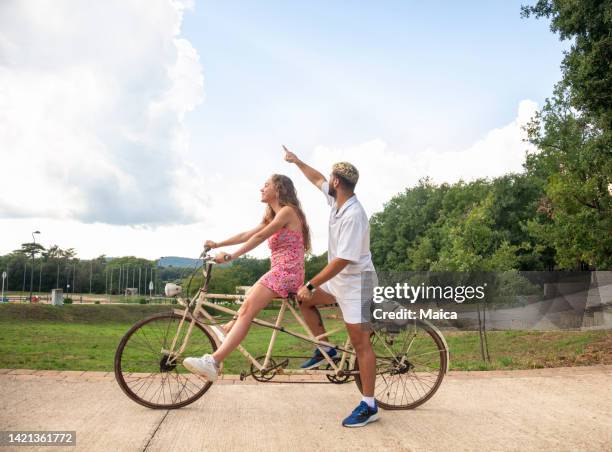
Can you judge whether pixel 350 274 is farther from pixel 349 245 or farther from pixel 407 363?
pixel 407 363

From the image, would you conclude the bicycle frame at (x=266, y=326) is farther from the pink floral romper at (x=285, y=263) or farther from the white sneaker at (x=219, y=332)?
the pink floral romper at (x=285, y=263)

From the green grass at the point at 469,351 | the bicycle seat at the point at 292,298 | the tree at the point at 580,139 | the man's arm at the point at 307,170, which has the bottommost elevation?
the green grass at the point at 469,351

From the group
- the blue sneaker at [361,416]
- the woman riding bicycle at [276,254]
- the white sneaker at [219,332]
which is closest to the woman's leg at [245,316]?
the woman riding bicycle at [276,254]

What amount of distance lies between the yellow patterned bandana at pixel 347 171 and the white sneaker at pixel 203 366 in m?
1.77

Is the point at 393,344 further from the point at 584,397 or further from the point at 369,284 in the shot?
the point at 584,397

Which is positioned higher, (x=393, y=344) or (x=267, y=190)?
(x=267, y=190)

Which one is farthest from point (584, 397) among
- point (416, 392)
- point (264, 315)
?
point (264, 315)

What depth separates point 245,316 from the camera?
5230 mm

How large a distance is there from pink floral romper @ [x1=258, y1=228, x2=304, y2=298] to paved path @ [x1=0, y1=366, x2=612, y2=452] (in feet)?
3.56

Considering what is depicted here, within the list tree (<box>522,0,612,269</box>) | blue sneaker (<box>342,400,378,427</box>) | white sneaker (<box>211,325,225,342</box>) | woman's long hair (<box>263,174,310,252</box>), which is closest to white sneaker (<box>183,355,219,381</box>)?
white sneaker (<box>211,325,225,342</box>)

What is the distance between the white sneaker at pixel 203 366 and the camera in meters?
4.91

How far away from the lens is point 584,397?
6.28 m

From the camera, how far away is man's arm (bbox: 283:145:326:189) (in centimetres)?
567

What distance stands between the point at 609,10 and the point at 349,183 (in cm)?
974
